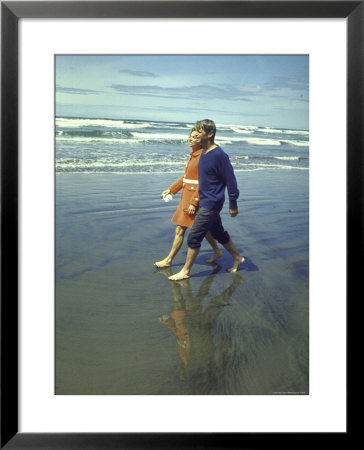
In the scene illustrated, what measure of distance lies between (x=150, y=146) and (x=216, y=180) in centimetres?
41

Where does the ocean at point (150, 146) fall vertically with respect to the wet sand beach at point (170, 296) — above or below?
above

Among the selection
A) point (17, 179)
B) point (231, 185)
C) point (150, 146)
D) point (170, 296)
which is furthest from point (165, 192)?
point (17, 179)

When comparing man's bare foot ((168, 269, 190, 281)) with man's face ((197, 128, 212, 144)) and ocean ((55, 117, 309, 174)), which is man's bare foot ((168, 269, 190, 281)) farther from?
man's face ((197, 128, 212, 144))

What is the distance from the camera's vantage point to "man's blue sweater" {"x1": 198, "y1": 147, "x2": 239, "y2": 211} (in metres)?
2.60

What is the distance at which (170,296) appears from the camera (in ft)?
8.60

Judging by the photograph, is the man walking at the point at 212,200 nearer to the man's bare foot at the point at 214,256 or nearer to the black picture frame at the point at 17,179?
the man's bare foot at the point at 214,256

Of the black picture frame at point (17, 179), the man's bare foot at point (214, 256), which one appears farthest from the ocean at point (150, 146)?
the man's bare foot at point (214, 256)

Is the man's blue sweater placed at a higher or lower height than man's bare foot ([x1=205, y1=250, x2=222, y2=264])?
higher

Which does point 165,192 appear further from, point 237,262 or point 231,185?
point 237,262

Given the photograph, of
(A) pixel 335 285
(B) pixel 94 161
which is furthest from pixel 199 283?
(B) pixel 94 161

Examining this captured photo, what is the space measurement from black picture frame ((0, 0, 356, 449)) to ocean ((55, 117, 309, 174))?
0.26m

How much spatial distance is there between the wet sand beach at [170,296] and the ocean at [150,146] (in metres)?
0.05

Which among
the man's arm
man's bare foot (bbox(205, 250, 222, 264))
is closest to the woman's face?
the man's arm

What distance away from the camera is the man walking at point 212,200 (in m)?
2.60
